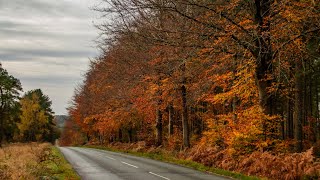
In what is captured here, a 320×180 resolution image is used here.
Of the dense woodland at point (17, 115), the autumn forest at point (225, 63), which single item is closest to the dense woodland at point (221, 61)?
the autumn forest at point (225, 63)

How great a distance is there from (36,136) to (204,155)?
72.4 metres

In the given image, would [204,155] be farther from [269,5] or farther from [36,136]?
[36,136]

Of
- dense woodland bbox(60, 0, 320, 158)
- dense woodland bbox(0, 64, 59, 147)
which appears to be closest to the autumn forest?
dense woodland bbox(60, 0, 320, 158)

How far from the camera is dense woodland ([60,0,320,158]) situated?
48.0 feet

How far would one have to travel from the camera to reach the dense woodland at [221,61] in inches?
576

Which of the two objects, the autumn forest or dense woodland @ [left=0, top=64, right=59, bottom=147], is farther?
dense woodland @ [left=0, top=64, right=59, bottom=147]

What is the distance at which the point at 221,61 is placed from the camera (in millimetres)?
21219

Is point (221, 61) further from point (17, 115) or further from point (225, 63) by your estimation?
point (17, 115)

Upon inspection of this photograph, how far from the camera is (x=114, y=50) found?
32125 millimetres

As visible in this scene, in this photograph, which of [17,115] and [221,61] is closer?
[221,61]

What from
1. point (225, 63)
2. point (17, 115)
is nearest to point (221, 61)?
point (225, 63)

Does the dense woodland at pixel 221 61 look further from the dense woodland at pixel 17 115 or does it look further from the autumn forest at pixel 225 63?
the dense woodland at pixel 17 115

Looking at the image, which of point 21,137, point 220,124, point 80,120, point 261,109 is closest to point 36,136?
point 21,137

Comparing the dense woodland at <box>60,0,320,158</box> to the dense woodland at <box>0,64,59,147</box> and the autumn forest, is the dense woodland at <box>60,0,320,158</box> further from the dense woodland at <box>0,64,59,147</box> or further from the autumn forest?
the dense woodland at <box>0,64,59,147</box>
